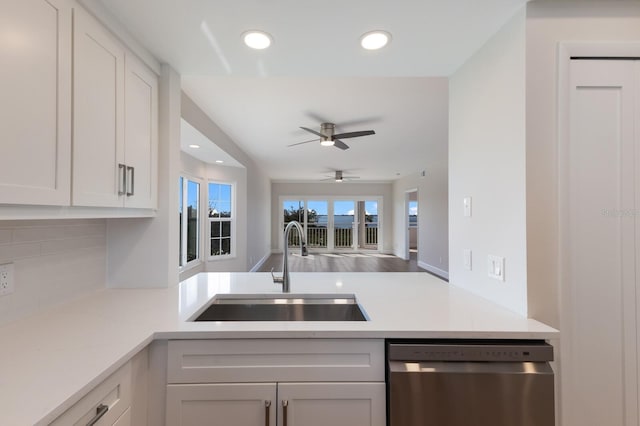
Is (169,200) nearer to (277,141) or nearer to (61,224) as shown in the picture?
(61,224)

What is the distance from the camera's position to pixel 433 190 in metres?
6.44

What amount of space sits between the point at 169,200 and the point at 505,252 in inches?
73.9

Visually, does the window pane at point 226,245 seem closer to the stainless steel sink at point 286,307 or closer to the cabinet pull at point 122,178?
the stainless steel sink at point 286,307

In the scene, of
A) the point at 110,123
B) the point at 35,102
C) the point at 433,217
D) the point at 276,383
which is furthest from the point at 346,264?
the point at 35,102

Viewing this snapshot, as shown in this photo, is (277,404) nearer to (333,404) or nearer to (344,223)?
(333,404)

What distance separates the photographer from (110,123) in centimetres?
128

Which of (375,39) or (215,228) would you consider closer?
(375,39)

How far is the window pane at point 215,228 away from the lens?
16.2 ft

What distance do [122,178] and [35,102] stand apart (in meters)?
0.46

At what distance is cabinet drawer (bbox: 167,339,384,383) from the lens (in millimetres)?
1070

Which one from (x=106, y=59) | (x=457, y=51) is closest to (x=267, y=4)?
(x=106, y=59)

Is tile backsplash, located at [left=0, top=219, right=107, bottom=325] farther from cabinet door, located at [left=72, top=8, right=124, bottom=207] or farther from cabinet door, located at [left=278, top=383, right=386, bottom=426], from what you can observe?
cabinet door, located at [left=278, top=383, right=386, bottom=426]

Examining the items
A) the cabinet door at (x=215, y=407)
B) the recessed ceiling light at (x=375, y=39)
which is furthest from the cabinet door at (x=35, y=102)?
the recessed ceiling light at (x=375, y=39)

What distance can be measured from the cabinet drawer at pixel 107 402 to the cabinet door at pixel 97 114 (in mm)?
667
